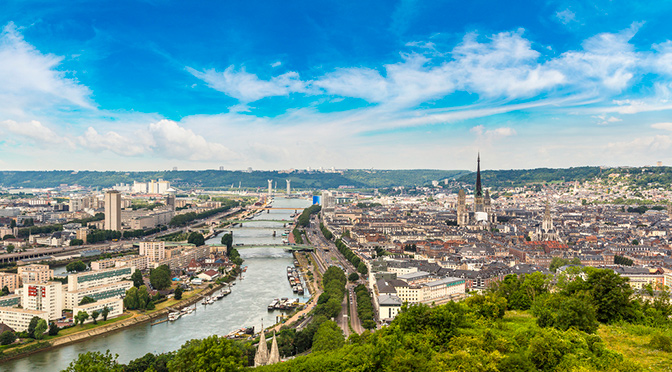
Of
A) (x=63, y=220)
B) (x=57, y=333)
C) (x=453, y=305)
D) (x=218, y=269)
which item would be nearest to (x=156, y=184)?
(x=63, y=220)

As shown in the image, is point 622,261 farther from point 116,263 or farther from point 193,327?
point 116,263

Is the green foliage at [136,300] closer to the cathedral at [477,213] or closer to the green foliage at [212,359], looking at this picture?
the green foliage at [212,359]

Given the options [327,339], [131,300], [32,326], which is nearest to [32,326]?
[32,326]

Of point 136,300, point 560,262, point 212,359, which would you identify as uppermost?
point 212,359

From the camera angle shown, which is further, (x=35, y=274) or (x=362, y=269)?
(x=362, y=269)

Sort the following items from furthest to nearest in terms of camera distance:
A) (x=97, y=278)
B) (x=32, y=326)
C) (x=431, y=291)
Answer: (x=97, y=278)
(x=431, y=291)
(x=32, y=326)

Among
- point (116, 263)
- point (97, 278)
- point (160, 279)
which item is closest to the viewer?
point (97, 278)

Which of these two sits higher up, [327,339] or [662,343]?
[662,343]

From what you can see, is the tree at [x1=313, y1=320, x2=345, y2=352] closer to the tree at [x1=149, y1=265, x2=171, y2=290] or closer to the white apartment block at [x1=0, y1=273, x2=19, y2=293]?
the tree at [x1=149, y1=265, x2=171, y2=290]

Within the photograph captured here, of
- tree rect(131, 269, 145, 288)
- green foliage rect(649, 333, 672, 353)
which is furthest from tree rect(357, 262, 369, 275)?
green foliage rect(649, 333, 672, 353)
